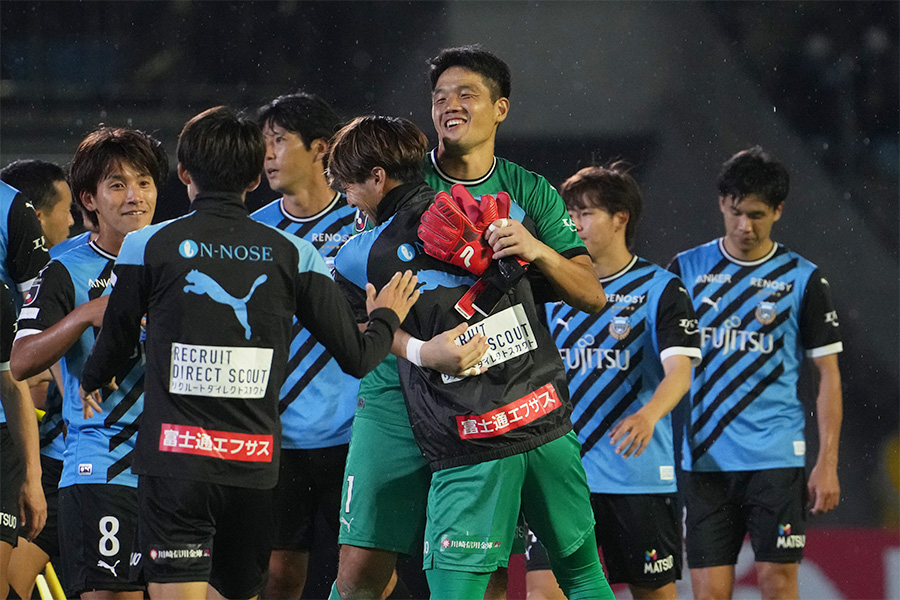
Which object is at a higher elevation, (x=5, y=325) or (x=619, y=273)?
(x=619, y=273)

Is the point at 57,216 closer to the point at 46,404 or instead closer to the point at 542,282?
the point at 46,404

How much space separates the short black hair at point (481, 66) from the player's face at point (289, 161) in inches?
40.9

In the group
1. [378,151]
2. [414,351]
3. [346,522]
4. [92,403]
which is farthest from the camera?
[346,522]

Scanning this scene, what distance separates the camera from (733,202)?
5266 mm

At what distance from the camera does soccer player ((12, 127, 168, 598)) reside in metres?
3.58

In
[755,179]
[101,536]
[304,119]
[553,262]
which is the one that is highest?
[304,119]

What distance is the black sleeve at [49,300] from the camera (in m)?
3.62

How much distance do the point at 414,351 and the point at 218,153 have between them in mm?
757

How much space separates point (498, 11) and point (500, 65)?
255 centimetres

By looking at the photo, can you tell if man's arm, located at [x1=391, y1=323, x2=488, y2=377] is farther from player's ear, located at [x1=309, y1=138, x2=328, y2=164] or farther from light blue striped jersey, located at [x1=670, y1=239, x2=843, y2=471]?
light blue striped jersey, located at [x1=670, y1=239, x2=843, y2=471]

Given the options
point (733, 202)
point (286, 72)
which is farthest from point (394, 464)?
point (286, 72)

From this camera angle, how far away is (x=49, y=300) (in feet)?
12.0

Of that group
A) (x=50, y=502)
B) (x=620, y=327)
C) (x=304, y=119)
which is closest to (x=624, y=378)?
(x=620, y=327)

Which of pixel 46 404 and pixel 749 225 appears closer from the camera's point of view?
pixel 46 404
